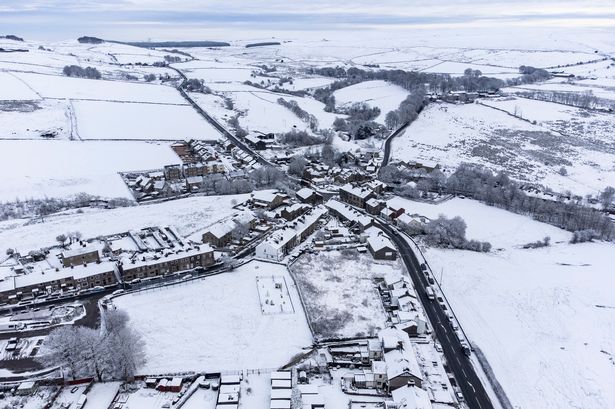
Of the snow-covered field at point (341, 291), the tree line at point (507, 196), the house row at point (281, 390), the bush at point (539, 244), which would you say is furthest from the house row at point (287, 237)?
the bush at point (539, 244)

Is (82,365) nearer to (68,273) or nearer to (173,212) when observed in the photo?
(68,273)

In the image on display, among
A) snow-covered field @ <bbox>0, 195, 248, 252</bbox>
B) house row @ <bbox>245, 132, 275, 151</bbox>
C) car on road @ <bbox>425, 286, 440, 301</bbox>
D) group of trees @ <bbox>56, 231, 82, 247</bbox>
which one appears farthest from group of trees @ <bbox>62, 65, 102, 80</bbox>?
car on road @ <bbox>425, 286, 440, 301</bbox>

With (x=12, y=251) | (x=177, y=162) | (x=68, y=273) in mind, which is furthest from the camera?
(x=177, y=162)

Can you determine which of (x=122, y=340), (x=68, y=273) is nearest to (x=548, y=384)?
(x=122, y=340)

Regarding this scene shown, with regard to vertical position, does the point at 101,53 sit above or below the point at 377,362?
above

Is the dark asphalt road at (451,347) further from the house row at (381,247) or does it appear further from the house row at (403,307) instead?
the house row at (381,247)
